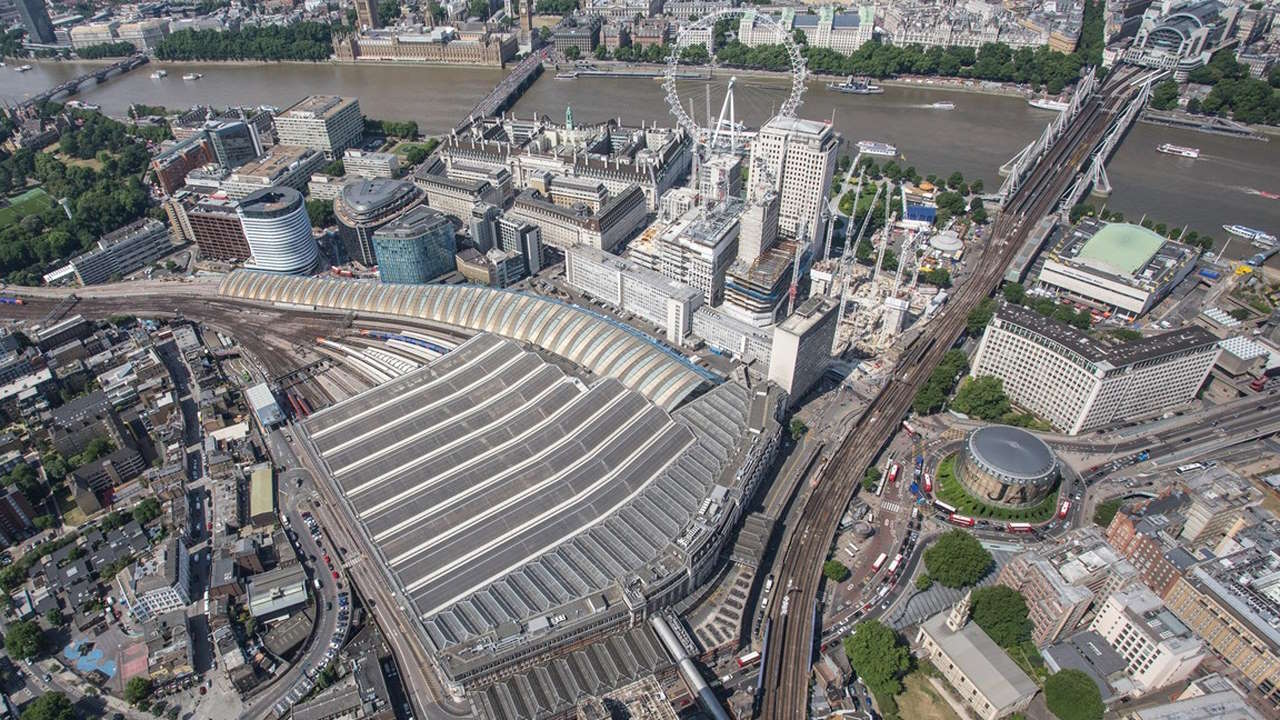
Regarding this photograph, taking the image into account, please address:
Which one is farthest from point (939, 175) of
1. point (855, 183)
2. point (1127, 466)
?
point (1127, 466)

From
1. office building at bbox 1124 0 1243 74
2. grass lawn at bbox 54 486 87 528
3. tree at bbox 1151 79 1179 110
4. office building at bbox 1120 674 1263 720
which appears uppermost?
office building at bbox 1124 0 1243 74

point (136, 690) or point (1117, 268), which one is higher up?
point (1117, 268)

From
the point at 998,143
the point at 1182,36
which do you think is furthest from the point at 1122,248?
the point at 1182,36

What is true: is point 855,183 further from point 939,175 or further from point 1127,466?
point 1127,466

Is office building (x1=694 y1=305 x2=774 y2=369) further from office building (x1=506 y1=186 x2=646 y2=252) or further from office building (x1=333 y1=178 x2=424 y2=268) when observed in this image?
office building (x1=333 y1=178 x2=424 y2=268)

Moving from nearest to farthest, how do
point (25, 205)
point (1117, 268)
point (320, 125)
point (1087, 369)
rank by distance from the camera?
point (1087, 369)
point (1117, 268)
point (25, 205)
point (320, 125)

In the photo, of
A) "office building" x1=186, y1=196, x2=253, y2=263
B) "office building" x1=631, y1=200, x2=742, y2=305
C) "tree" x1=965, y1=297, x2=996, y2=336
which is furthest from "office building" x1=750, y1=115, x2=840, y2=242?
"office building" x1=186, y1=196, x2=253, y2=263

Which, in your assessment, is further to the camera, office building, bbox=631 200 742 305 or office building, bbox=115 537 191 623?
office building, bbox=631 200 742 305

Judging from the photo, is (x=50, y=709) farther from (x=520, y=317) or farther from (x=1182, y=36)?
(x=1182, y=36)
